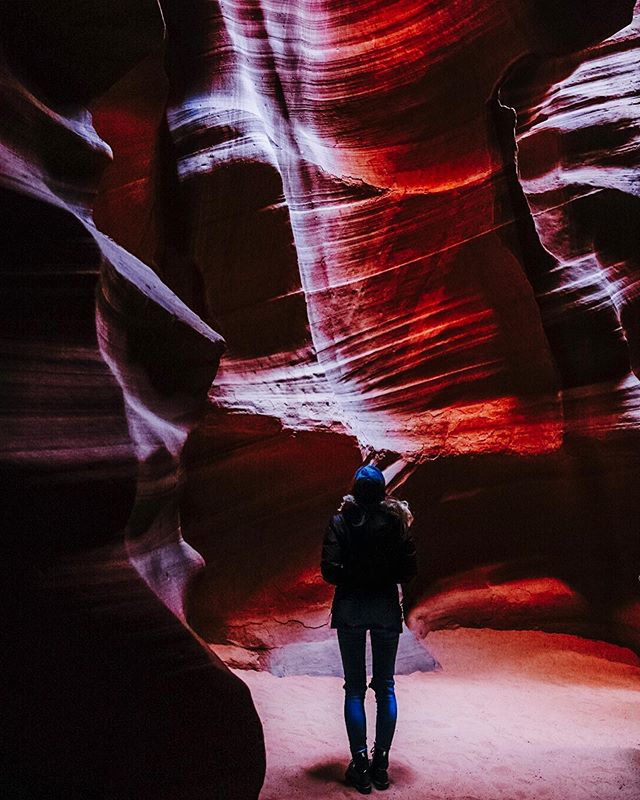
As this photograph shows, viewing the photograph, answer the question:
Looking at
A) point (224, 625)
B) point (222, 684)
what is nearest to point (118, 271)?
point (222, 684)

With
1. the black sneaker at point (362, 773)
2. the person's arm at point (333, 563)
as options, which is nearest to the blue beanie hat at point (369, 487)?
the person's arm at point (333, 563)

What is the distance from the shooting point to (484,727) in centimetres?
588

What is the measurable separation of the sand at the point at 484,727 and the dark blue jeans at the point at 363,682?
0.34m

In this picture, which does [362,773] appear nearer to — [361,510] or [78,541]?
[361,510]

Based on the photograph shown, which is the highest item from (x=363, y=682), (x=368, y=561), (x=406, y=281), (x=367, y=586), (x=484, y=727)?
(x=406, y=281)

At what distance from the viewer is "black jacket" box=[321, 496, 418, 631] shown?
13.5 ft

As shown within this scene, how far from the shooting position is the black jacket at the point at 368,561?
412 cm

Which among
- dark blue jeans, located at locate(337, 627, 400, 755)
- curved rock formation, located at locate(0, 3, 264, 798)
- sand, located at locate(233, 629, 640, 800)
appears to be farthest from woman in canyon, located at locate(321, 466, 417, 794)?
curved rock formation, located at locate(0, 3, 264, 798)

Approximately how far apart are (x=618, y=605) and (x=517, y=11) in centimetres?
730

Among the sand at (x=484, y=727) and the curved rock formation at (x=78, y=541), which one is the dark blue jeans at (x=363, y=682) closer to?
the sand at (x=484, y=727)

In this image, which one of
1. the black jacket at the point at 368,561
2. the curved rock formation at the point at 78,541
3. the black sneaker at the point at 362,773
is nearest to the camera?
the curved rock formation at the point at 78,541

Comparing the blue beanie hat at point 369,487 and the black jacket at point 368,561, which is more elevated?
the blue beanie hat at point 369,487

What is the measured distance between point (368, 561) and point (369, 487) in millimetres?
395

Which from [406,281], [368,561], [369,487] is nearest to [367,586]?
[368,561]
